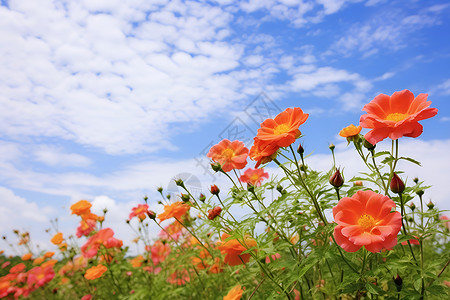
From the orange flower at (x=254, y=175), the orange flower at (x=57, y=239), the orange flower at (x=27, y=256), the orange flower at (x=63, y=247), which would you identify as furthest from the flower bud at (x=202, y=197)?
the orange flower at (x=27, y=256)

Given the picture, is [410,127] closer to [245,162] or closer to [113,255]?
[245,162]

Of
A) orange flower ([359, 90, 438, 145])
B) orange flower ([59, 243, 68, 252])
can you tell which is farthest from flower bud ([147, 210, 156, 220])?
orange flower ([59, 243, 68, 252])

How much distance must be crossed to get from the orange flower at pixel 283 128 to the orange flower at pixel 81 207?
184 cm

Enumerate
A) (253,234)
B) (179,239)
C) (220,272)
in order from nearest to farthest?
1. (253,234)
2. (220,272)
3. (179,239)

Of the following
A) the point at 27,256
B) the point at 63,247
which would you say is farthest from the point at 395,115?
the point at 27,256

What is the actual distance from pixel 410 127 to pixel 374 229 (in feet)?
1.14

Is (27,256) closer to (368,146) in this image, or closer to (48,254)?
(48,254)

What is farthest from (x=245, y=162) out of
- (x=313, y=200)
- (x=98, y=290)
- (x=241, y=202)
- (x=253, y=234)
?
(x=98, y=290)

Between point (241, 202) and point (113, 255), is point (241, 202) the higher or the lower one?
the lower one

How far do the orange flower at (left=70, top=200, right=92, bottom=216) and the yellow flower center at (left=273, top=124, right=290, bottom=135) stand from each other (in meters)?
1.88

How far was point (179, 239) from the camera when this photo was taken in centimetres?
289

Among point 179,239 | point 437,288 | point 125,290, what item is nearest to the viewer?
point 437,288

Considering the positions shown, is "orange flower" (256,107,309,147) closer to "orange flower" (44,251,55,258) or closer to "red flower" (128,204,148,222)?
"red flower" (128,204,148,222)

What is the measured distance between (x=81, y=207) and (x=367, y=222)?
214 cm
